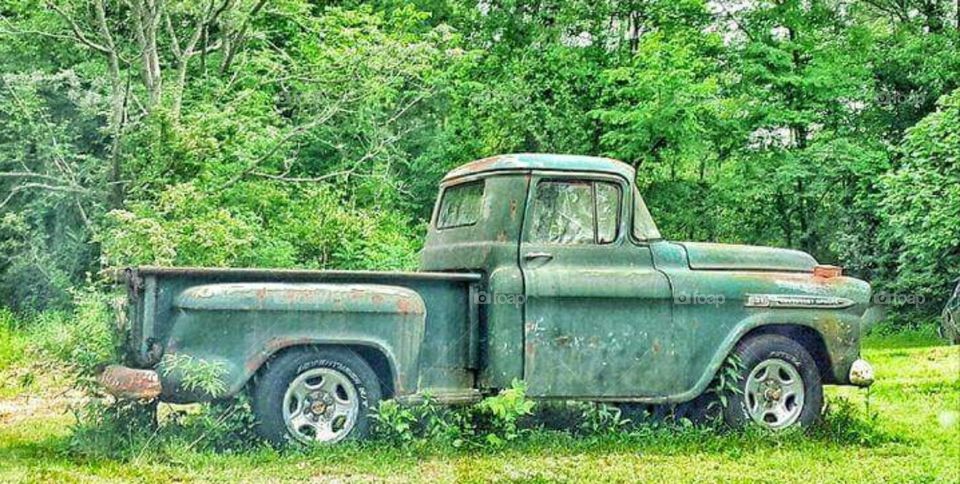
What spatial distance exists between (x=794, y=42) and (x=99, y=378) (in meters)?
11.3

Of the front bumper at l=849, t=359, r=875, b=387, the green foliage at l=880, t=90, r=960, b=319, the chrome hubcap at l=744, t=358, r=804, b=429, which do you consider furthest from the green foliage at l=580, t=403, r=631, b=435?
the green foliage at l=880, t=90, r=960, b=319

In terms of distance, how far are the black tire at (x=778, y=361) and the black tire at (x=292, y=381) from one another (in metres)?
1.58

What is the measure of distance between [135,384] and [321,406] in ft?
2.35

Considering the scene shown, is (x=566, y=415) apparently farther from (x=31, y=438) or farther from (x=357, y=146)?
(x=357, y=146)

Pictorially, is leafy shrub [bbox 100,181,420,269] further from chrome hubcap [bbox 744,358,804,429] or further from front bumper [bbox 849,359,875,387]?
front bumper [bbox 849,359,875,387]

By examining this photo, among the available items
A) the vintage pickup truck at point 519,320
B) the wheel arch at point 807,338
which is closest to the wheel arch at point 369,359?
the vintage pickup truck at point 519,320

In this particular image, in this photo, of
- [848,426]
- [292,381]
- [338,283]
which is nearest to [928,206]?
[848,426]

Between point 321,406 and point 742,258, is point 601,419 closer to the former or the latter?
point 742,258

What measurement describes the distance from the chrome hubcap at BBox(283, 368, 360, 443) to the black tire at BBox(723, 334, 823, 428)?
1.65m

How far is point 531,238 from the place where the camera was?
4.82 metres

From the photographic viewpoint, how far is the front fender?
4168mm

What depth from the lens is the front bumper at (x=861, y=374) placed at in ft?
16.0

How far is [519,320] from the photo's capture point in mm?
4645

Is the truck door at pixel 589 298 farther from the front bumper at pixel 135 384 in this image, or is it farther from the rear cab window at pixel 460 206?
the front bumper at pixel 135 384
